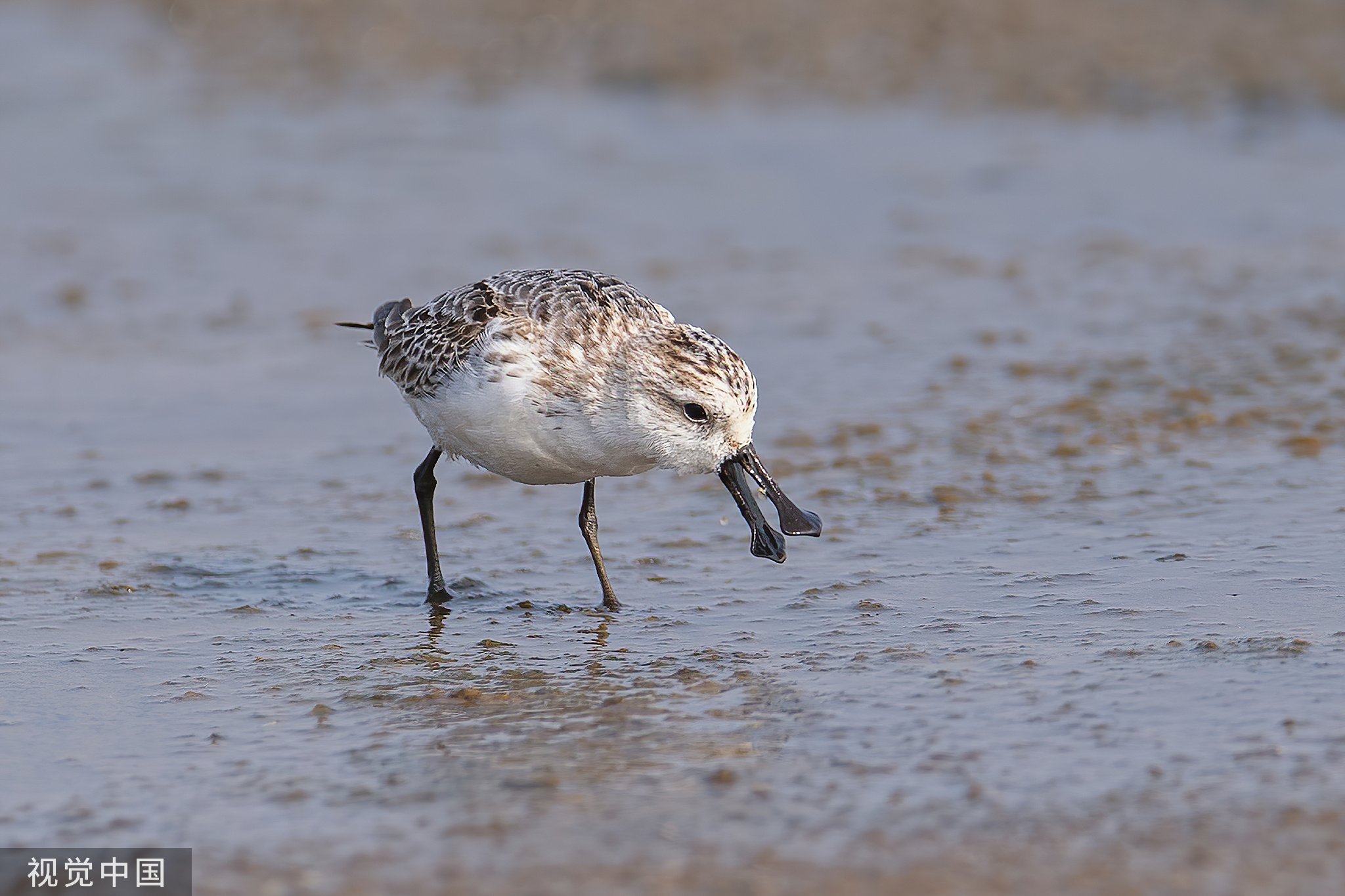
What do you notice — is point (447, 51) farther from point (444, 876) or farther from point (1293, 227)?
point (444, 876)

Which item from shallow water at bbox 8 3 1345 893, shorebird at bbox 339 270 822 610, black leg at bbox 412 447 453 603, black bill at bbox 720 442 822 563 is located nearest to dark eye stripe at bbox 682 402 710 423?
shorebird at bbox 339 270 822 610

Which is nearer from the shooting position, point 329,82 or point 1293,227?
point 1293,227

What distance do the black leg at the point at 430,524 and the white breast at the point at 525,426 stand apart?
27.0 inches

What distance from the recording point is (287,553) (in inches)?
297

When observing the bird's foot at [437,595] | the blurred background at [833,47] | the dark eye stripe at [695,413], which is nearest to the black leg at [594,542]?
the bird's foot at [437,595]

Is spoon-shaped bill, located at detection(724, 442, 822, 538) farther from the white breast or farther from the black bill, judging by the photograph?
the white breast

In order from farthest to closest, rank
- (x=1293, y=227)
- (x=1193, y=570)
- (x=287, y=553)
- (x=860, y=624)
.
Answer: (x=1293, y=227)
(x=287, y=553)
(x=1193, y=570)
(x=860, y=624)

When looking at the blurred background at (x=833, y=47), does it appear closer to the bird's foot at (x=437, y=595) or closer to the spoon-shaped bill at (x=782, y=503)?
the bird's foot at (x=437, y=595)

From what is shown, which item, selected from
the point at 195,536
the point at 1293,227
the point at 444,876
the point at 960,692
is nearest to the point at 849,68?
the point at 1293,227

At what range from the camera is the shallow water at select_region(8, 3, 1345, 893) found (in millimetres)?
4617

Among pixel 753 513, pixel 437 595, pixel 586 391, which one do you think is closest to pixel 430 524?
pixel 437 595

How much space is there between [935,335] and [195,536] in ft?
17.2

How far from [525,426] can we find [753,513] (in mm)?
894

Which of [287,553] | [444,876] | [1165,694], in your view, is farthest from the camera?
[287,553]
